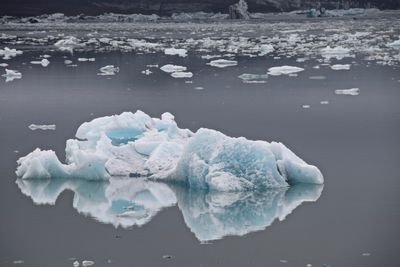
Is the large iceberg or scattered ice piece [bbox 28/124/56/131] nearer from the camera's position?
the large iceberg

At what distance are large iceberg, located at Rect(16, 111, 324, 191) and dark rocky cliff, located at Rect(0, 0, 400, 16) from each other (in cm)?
5493

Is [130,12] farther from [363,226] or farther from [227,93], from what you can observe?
[363,226]

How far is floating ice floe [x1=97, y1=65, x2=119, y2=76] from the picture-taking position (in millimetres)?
16225

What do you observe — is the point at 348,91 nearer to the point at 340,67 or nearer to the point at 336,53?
the point at 340,67

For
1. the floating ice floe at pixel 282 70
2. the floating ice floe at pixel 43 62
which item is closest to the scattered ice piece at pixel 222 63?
the floating ice floe at pixel 282 70

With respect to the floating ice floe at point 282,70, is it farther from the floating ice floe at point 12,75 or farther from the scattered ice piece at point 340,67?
the floating ice floe at point 12,75

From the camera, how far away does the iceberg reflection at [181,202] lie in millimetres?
5480

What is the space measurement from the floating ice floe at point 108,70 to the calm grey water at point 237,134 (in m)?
0.20

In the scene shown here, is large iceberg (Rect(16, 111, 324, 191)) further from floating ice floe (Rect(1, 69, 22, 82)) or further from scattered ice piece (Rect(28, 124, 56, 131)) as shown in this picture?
floating ice floe (Rect(1, 69, 22, 82))

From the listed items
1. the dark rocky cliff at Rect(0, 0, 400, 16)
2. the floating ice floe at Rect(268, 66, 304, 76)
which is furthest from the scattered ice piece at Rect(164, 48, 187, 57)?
the dark rocky cliff at Rect(0, 0, 400, 16)

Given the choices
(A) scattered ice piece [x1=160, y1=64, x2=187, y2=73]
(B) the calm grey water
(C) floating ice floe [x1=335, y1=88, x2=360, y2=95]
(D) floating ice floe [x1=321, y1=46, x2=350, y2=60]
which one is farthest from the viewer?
(D) floating ice floe [x1=321, y1=46, x2=350, y2=60]

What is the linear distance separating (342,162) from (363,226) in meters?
1.94

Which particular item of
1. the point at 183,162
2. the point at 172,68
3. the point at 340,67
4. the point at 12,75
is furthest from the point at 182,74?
the point at 183,162

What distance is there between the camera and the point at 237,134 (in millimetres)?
8820
